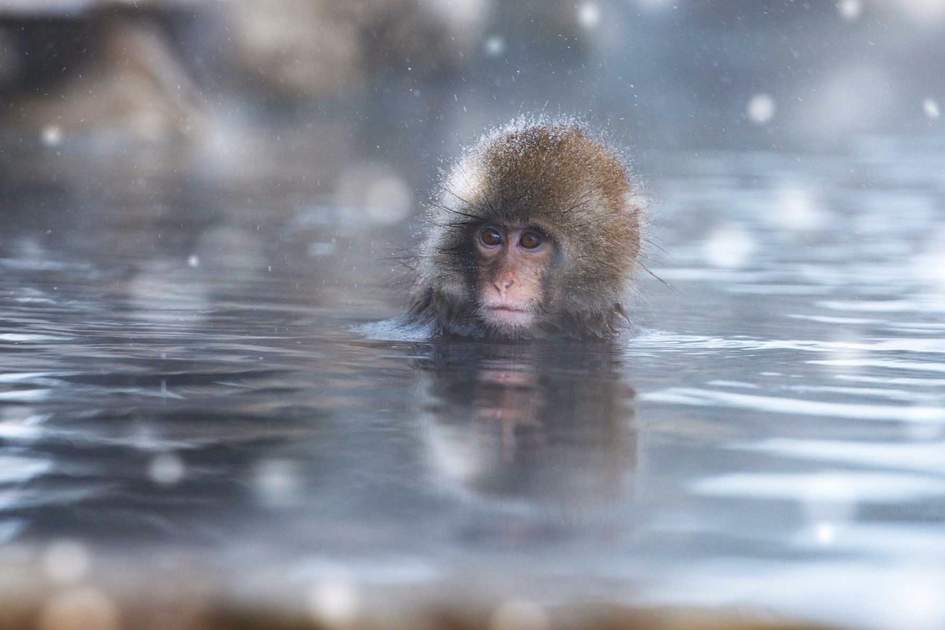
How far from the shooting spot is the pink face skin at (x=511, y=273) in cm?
629

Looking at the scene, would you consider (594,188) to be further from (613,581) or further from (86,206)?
(86,206)

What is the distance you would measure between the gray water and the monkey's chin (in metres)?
0.13

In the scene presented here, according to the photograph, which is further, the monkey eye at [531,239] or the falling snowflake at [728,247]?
the falling snowflake at [728,247]

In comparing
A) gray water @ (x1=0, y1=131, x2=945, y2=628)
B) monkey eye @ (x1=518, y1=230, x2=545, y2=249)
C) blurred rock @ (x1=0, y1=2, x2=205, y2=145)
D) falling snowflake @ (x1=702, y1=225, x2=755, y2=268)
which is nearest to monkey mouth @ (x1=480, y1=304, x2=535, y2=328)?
gray water @ (x1=0, y1=131, x2=945, y2=628)

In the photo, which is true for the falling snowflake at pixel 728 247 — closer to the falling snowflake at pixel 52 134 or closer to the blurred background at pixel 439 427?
the blurred background at pixel 439 427

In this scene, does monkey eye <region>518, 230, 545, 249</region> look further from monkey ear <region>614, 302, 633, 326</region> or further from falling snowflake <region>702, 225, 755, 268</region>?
falling snowflake <region>702, 225, 755, 268</region>

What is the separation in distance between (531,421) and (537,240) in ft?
6.61

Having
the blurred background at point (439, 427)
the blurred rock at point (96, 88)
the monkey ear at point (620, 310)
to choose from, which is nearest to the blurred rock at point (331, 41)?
the blurred rock at point (96, 88)

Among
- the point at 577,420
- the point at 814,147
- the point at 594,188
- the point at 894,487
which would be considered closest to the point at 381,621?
the point at 894,487

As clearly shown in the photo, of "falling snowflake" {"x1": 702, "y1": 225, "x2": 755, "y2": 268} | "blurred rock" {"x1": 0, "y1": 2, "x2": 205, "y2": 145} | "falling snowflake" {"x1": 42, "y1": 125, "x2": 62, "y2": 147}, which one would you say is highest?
"blurred rock" {"x1": 0, "y1": 2, "x2": 205, "y2": 145}

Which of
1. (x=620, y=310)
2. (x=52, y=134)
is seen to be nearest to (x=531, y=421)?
(x=620, y=310)

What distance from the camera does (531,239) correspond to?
21.4 feet

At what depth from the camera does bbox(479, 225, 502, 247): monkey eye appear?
6547mm

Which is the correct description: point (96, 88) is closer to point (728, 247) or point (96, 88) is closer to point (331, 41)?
point (331, 41)
